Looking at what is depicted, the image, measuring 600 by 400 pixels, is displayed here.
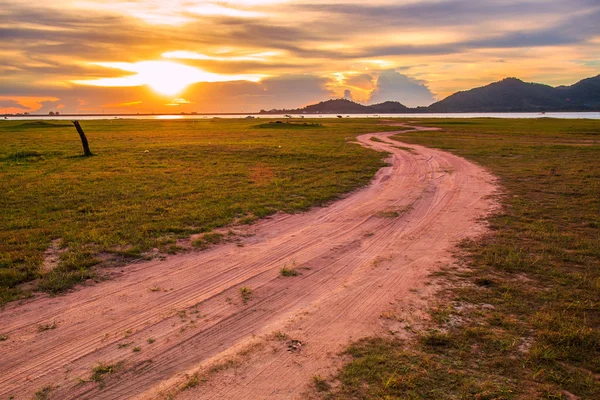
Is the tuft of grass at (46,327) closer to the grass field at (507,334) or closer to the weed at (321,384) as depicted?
the weed at (321,384)

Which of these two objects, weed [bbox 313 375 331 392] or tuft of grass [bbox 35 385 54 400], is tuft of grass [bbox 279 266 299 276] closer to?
weed [bbox 313 375 331 392]

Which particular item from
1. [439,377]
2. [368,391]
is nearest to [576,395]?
[439,377]

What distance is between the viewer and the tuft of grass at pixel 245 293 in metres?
5.72

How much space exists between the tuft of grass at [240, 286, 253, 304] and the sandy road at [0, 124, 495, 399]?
0.23 feet

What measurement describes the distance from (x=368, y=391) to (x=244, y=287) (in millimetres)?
2928

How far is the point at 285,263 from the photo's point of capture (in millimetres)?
7156

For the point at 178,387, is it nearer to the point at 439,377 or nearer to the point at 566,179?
the point at 439,377

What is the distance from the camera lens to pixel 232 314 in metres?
5.27

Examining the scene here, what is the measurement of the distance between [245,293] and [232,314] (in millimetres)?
659

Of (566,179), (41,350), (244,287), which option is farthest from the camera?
(566,179)

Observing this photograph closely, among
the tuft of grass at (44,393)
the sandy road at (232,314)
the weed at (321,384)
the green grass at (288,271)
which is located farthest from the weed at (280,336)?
the tuft of grass at (44,393)

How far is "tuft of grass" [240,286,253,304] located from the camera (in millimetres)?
5719

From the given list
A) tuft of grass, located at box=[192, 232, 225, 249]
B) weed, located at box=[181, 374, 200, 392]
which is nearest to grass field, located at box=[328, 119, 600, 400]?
weed, located at box=[181, 374, 200, 392]

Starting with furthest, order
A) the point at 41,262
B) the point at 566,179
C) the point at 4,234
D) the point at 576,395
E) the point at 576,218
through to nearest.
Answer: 1. the point at 566,179
2. the point at 576,218
3. the point at 4,234
4. the point at 41,262
5. the point at 576,395
